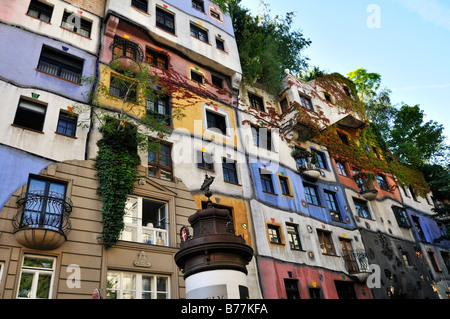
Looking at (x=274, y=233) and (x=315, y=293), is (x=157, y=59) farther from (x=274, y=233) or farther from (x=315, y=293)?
(x=315, y=293)

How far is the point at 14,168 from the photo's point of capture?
10.7m

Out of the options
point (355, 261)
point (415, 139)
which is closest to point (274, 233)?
point (355, 261)

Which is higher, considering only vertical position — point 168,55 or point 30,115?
point 168,55

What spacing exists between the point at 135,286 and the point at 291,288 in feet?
25.3

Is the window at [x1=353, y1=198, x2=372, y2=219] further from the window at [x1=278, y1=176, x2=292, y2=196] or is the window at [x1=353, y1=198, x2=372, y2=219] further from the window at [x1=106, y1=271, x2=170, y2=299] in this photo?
the window at [x1=106, y1=271, x2=170, y2=299]

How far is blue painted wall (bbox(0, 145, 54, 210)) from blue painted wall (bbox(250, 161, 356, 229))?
32.5ft

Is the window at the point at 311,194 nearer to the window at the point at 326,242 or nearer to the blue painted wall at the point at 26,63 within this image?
the window at the point at 326,242

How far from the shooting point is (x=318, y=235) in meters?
19.1

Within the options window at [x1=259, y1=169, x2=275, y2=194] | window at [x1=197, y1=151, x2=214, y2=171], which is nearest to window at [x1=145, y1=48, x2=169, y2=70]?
window at [x1=197, y1=151, x2=214, y2=171]

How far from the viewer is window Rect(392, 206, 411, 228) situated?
25.0 meters

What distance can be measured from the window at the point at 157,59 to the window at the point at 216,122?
3443mm
